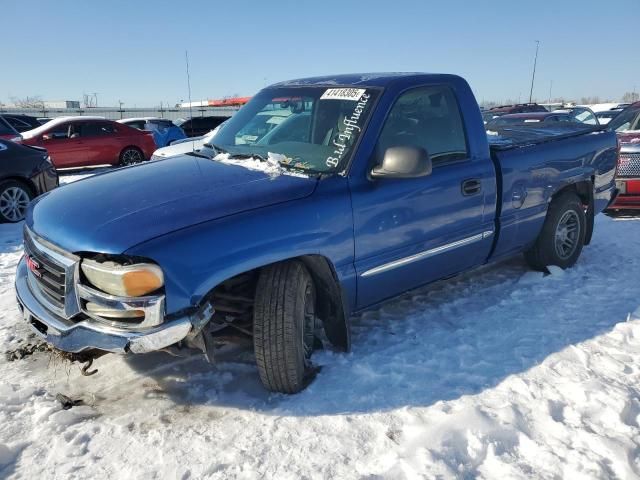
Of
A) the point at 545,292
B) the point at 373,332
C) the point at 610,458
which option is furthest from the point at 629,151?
the point at 610,458

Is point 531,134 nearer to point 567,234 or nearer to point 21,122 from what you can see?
point 567,234

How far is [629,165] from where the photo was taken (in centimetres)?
683

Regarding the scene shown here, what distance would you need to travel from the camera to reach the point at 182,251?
235 cm

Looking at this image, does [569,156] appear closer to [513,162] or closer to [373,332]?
[513,162]

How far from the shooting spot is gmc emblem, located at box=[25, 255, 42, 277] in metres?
2.80

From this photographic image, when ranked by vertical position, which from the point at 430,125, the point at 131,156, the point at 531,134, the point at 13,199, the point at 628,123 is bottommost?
the point at 131,156

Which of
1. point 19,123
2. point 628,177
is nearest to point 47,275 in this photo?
point 628,177

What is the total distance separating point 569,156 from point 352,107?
7.81 feet

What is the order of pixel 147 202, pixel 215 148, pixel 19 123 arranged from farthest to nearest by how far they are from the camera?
pixel 19 123
pixel 215 148
pixel 147 202

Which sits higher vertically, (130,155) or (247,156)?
(247,156)

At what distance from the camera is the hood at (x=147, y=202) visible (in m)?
2.41

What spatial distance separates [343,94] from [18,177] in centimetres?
572

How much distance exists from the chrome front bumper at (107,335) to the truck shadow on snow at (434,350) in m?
0.67

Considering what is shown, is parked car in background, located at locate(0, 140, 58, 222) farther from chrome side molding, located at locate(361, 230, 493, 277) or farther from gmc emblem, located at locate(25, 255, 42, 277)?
chrome side molding, located at locate(361, 230, 493, 277)
